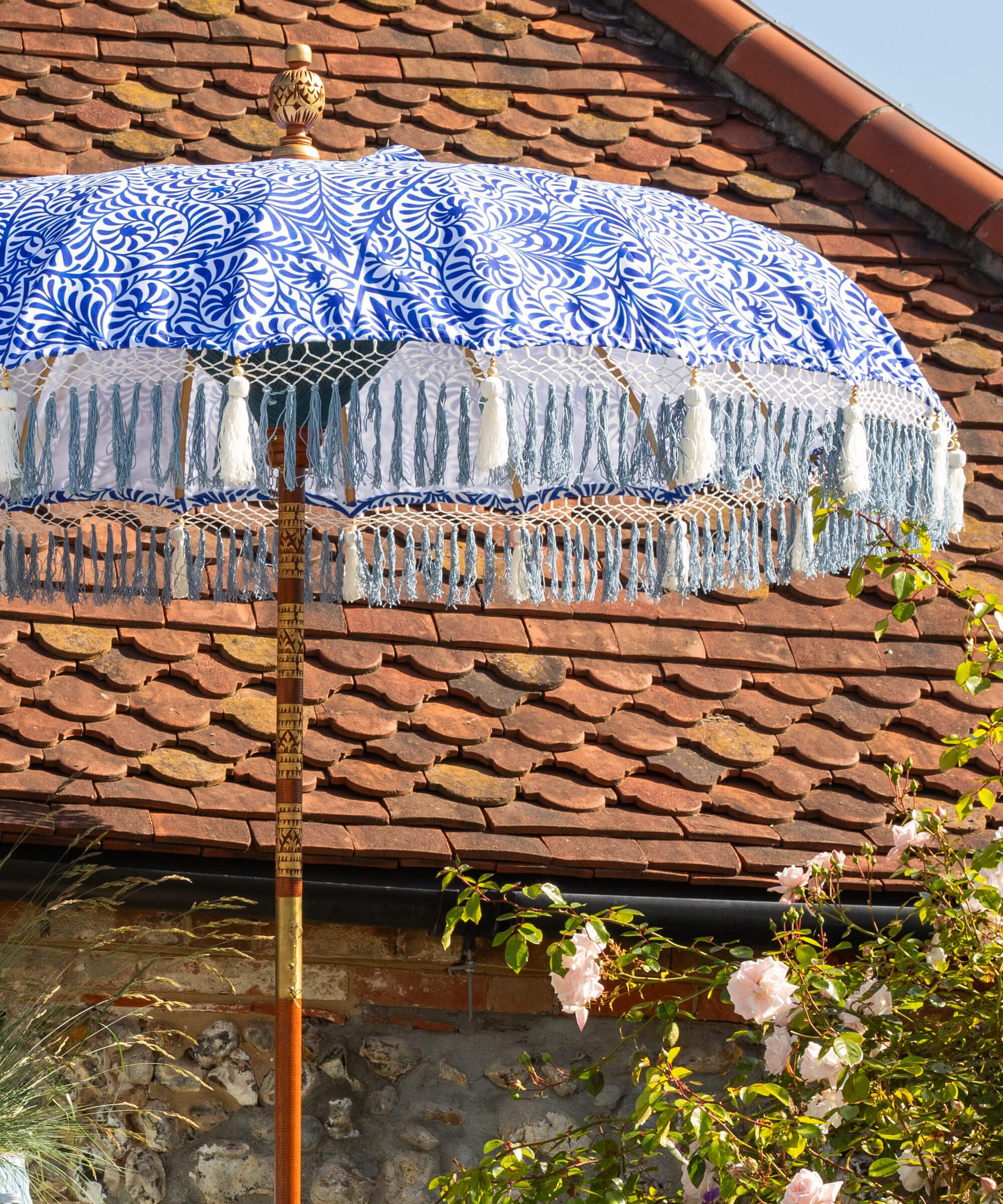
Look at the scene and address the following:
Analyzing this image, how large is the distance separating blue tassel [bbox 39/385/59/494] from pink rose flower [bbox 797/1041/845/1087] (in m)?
1.66

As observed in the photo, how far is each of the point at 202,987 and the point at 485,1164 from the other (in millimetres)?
1119

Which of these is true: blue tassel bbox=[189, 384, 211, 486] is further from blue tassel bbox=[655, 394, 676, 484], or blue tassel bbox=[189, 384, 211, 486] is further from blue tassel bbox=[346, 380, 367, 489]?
blue tassel bbox=[655, 394, 676, 484]

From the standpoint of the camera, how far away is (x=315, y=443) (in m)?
2.76

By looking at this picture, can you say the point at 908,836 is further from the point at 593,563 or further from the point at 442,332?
the point at 442,332

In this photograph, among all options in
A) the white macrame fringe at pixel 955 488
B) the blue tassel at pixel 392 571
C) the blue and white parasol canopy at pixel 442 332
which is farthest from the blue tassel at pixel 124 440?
the white macrame fringe at pixel 955 488

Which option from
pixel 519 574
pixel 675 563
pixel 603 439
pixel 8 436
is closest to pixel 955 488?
pixel 675 563

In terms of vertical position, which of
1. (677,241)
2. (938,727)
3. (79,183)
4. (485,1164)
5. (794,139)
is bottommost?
(485,1164)

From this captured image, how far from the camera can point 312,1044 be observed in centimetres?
391

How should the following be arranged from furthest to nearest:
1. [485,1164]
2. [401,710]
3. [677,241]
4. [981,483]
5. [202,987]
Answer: [981,483], [401,710], [202,987], [485,1164], [677,241]

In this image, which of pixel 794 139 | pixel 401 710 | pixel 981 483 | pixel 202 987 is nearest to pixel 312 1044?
pixel 202 987

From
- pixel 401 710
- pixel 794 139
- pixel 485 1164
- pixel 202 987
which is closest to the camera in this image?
pixel 485 1164

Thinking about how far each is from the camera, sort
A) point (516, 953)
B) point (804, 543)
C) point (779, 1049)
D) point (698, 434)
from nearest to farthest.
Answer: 1. point (698, 434)
2. point (516, 953)
3. point (779, 1049)
4. point (804, 543)

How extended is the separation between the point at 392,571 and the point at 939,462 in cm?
135

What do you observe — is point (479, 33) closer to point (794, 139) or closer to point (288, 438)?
point (794, 139)
